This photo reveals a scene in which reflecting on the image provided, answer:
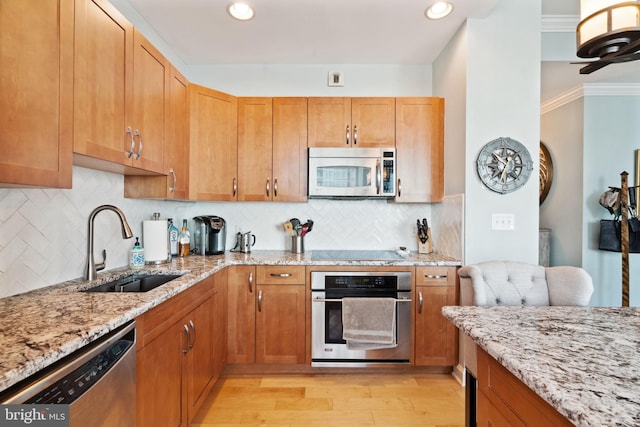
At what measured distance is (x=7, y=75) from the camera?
0.98 m

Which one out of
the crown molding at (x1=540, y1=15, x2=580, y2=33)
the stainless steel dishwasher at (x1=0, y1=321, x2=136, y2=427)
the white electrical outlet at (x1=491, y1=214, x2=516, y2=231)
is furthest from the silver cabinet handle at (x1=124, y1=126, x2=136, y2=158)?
the crown molding at (x1=540, y1=15, x2=580, y2=33)

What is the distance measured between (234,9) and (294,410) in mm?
2743

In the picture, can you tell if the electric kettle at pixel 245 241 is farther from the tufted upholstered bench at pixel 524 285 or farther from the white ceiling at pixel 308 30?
the tufted upholstered bench at pixel 524 285

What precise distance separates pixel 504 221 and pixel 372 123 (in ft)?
4.40

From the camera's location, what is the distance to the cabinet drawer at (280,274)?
97.9 inches

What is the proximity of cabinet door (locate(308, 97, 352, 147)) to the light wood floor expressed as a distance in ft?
6.42

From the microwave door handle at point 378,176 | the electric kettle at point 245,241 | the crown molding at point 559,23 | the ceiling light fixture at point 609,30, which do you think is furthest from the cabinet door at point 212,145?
the crown molding at point 559,23

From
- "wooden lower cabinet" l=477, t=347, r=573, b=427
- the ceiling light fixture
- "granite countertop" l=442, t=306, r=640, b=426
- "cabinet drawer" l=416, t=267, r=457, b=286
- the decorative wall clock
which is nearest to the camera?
"granite countertop" l=442, t=306, r=640, b=426

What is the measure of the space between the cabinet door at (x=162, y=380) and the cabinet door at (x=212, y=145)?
1.29m

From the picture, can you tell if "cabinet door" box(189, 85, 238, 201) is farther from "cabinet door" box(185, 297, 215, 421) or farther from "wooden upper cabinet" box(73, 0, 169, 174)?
"cabinet door" box(185, 297, 215, 421)

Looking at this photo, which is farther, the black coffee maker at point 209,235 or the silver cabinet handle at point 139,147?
the black coffee maker at point 209,235

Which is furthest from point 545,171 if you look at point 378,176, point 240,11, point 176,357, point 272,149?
point 176,357

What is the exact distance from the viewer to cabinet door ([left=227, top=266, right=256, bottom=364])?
247 centimetres

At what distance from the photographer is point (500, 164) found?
2338 millimetres
